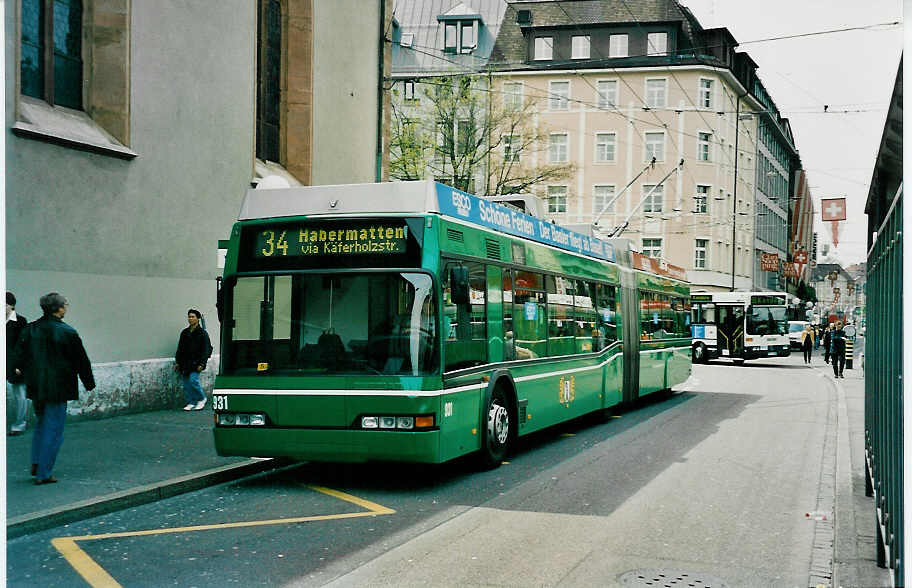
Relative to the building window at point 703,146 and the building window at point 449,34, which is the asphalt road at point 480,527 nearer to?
the building window at point 449,34

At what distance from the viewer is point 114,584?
600 cm

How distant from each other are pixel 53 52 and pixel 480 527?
10647 millimetres

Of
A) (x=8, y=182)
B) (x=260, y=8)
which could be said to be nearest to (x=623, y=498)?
(x=8, y=182)

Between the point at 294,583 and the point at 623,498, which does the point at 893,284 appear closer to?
the point at 294,583

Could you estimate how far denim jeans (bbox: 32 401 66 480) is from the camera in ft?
29.6

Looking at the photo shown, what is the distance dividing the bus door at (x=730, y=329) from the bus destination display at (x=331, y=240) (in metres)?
31.6

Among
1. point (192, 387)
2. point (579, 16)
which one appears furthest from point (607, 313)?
point (579, 16)

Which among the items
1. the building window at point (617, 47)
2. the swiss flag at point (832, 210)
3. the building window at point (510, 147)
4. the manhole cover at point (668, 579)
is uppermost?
the building window at point (617, 47)

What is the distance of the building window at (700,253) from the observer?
5950 cm

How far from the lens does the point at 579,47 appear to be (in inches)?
2297

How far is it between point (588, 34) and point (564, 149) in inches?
267

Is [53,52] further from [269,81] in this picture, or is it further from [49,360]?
[49,360]

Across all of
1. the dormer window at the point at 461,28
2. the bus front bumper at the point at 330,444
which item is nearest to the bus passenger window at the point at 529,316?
the bus front bumper at the point at 330,444

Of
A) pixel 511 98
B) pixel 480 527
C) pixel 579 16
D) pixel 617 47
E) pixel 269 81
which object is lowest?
pixel 480 527
